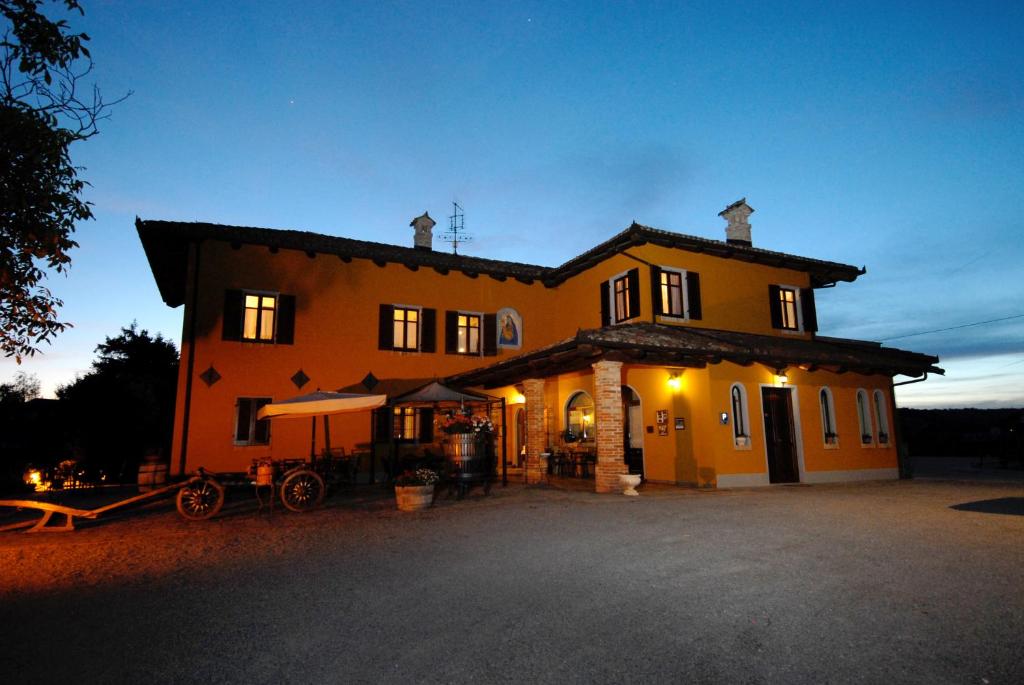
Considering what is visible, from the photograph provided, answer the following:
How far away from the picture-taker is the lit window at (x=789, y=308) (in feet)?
48.2

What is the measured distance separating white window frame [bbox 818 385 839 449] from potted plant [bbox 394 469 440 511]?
31.3 feet

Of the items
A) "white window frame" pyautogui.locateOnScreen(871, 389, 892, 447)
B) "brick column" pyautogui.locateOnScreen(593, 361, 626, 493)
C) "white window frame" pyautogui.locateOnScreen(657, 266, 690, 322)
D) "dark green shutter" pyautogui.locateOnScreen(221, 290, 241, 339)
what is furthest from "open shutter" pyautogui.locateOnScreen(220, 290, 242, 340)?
"white window frame" pyautogui.locateOnScreen(871, 389, 892, 447)

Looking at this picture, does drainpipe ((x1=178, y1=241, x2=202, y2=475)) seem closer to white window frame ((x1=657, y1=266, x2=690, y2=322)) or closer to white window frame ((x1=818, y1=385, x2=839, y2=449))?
white window frame ((x1=657, y1=266, x2=690, y2=322))

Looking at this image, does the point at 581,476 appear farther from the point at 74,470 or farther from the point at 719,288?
the point at 74,470

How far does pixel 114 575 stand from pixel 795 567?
650 centimetres

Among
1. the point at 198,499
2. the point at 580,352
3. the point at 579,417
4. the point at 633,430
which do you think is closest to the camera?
the point at 198,499

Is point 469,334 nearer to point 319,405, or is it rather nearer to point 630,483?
point 319,405

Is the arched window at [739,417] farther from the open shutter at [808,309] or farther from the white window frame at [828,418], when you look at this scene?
the open shutter at [808,309]

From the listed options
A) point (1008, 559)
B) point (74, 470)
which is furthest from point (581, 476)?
point (74, 470)

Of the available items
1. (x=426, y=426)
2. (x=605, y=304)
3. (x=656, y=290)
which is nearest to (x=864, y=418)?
(x=656, y=290)

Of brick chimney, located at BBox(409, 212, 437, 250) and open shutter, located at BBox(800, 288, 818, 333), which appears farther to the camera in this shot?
brick chimney, located at BBox(409, 212, 437, 250)

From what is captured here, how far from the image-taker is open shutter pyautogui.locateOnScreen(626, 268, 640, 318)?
1284 centimetres

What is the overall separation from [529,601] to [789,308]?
45.0ft

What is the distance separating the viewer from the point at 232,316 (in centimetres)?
1284
